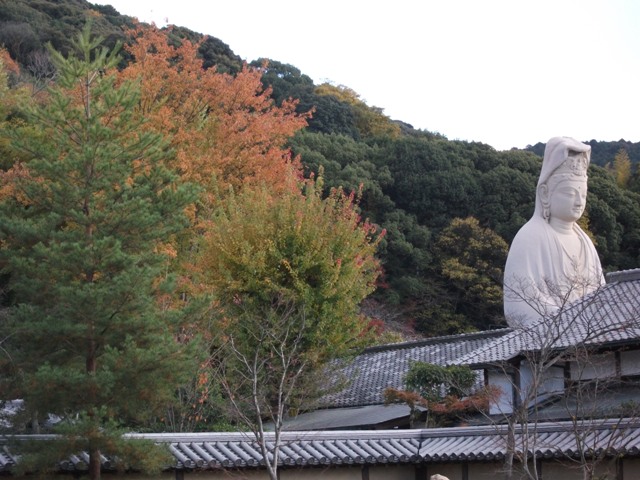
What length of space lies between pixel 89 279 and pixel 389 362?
13.5 metres

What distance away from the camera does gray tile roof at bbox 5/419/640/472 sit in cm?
1428

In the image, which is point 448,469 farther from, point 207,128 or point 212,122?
point 212,122

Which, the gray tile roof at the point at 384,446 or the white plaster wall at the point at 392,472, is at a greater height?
the gray tile roof at the point at 384,446

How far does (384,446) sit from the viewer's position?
1653 centimetres

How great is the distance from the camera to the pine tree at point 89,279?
43.3 feet

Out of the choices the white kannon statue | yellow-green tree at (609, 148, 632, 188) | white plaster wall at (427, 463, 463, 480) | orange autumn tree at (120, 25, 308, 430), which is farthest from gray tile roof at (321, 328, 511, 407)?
yellow-green tree at (609, 148, 632, 188)

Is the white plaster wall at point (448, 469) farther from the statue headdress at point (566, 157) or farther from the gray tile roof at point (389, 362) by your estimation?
the statue headdress at point (566, 157)

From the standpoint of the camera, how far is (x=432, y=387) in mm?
20781

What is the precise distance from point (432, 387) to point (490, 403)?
1859 mm

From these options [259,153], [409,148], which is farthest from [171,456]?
[409,148]

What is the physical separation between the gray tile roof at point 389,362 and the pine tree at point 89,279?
10.1 meters

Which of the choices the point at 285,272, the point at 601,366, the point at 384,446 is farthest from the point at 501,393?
the point at 285,272

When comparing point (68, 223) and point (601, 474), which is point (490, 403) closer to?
point (601, 474)

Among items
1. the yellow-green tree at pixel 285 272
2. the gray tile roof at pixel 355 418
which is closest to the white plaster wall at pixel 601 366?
the gray tile roof at pixel 355 418
